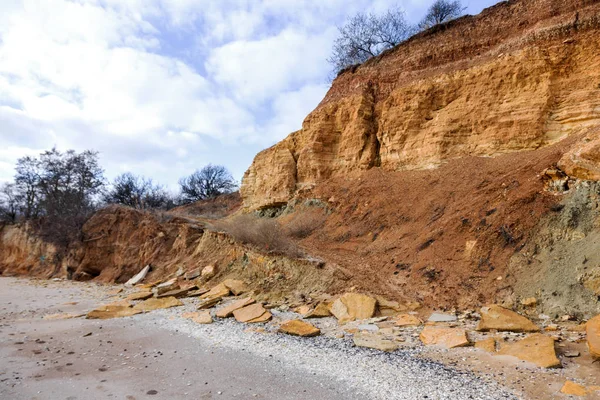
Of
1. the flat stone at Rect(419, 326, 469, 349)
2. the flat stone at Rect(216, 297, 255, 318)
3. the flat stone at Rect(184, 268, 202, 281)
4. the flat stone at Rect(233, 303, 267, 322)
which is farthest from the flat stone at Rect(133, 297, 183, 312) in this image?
the flat stone at Rect(419, 326, 469, 349)

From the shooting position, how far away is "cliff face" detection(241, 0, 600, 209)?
11.2 metres

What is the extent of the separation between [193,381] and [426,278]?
554cm

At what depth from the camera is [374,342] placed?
5.50m

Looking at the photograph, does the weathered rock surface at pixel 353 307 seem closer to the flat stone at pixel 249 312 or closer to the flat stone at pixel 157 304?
the flat stone at pixel 249 312

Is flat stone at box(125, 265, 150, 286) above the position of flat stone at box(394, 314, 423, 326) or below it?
above

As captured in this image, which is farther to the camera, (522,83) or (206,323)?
(522,83)

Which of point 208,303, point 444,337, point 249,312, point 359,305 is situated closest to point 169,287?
point 208,303

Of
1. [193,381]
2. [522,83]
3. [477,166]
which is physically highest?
[522,83]

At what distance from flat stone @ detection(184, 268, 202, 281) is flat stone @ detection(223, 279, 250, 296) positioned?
2.58m

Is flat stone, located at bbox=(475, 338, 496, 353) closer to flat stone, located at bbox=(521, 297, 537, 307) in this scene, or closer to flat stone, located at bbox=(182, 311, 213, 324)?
flat stone, located at bbox=(521, 297, 537, 307)

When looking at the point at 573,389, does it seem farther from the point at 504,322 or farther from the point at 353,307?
the point at 353,307

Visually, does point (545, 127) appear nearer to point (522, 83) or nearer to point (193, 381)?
point (522, 83)

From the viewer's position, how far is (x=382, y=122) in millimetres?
16141

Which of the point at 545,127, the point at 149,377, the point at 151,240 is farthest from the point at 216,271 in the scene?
the point at 545,127
